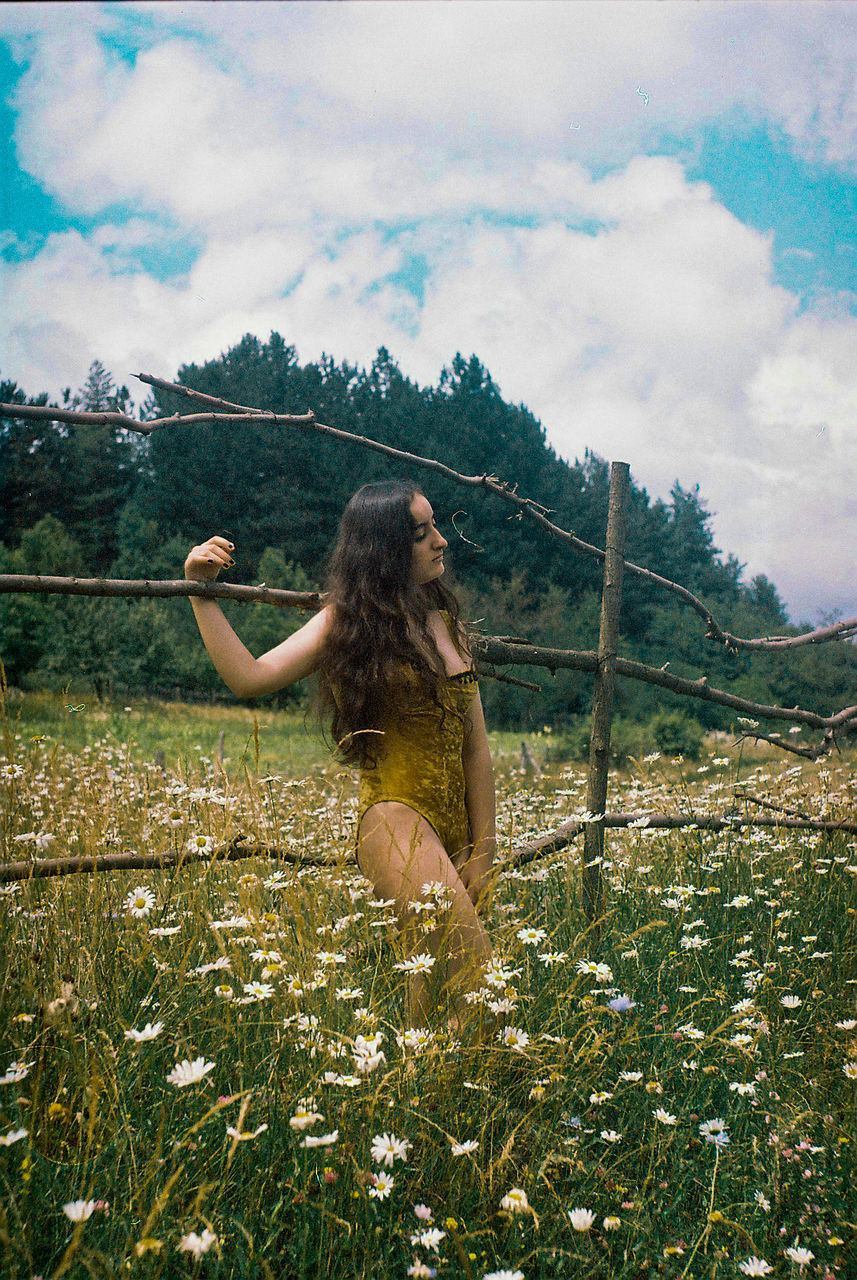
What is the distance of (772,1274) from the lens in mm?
1480

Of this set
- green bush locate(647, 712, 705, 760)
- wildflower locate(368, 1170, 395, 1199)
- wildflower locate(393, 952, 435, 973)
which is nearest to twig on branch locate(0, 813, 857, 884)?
wildflower locate(393, 952, 435, 973)

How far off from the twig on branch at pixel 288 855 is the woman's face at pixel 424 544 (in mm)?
922

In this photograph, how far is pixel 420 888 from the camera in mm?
2248

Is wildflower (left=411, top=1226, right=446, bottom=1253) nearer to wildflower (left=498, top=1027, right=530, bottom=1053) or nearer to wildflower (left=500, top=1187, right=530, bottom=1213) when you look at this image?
wildflower (left=500, top=1187, right=530, bottom=1213)

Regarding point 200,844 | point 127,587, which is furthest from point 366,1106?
point 127,587

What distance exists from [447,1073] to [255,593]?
1.37m

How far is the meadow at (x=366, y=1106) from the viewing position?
133 centimetres

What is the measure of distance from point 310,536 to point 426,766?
26.9 metres

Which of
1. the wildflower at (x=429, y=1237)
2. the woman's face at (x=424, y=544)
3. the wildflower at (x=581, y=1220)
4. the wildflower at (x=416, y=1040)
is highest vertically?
the woman's face at (x=424, y=544)

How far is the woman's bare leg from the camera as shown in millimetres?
2012

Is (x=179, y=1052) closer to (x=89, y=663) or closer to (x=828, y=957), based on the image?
(x=828, y=957)

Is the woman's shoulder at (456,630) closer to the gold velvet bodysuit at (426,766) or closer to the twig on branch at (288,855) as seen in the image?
the gold velvet bodysuit at (426,766)

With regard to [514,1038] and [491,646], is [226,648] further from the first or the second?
[514,1038]

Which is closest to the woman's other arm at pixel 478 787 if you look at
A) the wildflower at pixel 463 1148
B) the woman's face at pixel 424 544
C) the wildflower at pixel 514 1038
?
the woman's face at pixel 424 544
